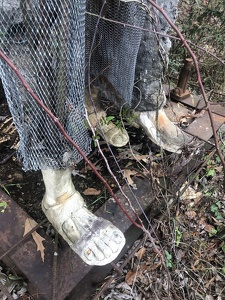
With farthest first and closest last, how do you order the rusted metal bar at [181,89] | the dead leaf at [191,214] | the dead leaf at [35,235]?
the rusted metal bar at [181,89], the dead leaf at [191,214], the dead leaf at [35,235]

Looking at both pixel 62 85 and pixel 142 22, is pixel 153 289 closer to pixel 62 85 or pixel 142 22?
pixel 62 85

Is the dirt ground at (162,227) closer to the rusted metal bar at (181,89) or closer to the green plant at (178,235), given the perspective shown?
the green plant at (178,235)

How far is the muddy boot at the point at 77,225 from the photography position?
1.54 m

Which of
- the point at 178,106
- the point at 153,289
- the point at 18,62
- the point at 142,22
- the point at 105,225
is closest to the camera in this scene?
the point at 18,62

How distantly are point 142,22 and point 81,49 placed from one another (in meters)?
0.66

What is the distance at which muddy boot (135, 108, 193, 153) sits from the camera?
7.18 feet

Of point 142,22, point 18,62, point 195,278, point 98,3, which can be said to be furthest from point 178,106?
point 18,62

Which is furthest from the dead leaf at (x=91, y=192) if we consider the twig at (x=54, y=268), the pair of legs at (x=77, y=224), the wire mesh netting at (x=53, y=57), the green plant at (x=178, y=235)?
the green plant at (x=178, y=235)

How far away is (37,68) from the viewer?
1175mm

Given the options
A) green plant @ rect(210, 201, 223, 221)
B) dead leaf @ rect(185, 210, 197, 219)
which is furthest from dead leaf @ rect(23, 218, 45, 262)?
green plant @ rect(210, 201, 223, 221)

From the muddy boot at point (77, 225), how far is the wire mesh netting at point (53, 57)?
20cm

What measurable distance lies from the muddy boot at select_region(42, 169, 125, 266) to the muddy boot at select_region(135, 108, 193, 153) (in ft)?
2.59

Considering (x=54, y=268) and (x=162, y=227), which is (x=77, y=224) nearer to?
(x=54, y=268)

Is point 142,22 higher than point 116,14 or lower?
lower
